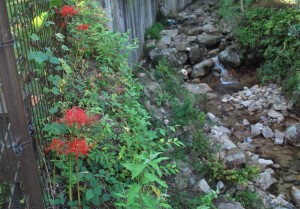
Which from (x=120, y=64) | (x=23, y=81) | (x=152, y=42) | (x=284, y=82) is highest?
(x=23, y=81)

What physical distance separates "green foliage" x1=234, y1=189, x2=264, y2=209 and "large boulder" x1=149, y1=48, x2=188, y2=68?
465 cm

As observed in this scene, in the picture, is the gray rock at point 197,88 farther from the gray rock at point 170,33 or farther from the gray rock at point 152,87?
the gray rock at point 170,33

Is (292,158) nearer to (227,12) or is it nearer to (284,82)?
(284,82)

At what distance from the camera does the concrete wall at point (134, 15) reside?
21.4 feet

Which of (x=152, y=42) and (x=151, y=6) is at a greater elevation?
(x=151, y=6)

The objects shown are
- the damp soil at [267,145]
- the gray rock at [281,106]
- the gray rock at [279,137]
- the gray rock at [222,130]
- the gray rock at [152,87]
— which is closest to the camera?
the damp soil at [267,145]

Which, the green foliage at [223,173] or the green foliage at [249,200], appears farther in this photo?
the green foliage at [223,173]

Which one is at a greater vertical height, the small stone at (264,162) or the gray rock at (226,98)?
the gray rock at (226,98)

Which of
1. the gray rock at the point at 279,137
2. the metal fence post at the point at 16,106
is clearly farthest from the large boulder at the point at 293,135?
the metal fence post at the point at 16,106

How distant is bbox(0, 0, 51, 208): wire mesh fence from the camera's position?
1614 mm

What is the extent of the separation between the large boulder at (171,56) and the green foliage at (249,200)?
4654 millimetres

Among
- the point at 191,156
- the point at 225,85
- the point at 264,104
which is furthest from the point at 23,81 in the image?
the point at 225,85

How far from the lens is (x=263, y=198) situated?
16.9 feet

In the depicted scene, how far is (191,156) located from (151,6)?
6769 millimetres
